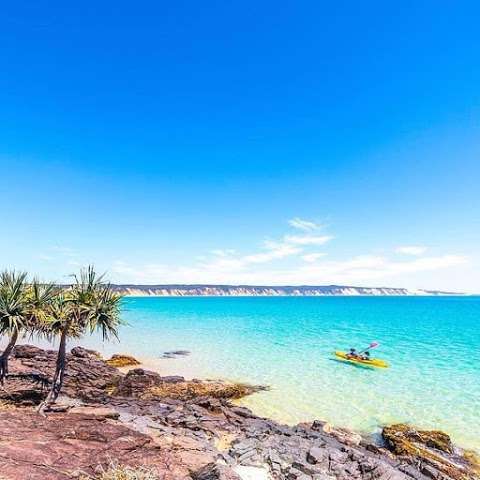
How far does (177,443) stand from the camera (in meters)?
11.8

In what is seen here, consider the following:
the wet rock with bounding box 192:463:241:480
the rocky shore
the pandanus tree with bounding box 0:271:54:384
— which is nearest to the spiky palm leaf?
the pandanus tree with bounding box 0:271:54:384

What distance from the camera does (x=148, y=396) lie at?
72.4ft

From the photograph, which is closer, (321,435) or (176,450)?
(176,450)

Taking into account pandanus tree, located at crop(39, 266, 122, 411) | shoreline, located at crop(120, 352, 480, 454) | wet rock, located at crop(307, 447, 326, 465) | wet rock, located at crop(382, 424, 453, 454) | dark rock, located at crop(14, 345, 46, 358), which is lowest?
shoreline, located at crop(120, 352, 480, 454)

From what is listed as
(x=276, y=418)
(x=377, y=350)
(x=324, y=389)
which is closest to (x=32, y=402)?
(x=276, y=418)

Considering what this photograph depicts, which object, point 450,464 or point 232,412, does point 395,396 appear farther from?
point 232,412

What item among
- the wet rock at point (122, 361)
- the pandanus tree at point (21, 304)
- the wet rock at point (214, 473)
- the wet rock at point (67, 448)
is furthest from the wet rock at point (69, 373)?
the wet rock at point (214, 473)

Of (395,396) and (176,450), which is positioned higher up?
(176,450)

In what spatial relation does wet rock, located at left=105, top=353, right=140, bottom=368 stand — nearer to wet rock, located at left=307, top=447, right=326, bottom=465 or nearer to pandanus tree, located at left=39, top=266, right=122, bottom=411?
pandanus tree, located at left=39, top=266, right=122, bottom=411

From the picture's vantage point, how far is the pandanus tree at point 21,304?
52.2ft

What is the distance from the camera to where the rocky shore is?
29.8ft

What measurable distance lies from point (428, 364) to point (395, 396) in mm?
13338

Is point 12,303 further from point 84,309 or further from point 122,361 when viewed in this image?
point 122,361

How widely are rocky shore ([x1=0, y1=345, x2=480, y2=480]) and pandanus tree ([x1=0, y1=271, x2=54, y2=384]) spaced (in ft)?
10.6
